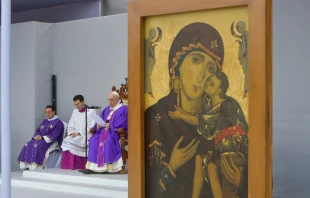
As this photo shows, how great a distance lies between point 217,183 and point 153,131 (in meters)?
0.57

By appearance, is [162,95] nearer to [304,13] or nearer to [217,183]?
[217,183]

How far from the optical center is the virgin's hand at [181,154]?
12.9 feet

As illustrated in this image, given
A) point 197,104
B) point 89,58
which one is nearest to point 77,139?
point 89,58

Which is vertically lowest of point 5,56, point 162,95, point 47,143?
point 47,143

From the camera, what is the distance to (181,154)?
13.0 ft

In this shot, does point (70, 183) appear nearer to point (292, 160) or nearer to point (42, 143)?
point (42, 143)

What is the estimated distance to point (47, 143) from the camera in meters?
9.96

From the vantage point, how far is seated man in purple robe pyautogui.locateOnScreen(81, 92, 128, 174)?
8750mm

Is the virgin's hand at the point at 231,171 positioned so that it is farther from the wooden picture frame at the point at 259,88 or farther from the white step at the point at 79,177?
the white step at the point at 79,177

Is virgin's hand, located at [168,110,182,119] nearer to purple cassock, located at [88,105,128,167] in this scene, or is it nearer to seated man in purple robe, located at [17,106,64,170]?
purple cassock, located at [88,105,128,167]

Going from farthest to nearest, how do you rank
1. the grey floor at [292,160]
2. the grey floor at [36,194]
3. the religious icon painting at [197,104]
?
1. the grey floor at [36,194]
2. the grey floor at [292,160]
3. the religious icon painting at [197,104]

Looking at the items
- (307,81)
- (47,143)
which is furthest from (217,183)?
(47,143)

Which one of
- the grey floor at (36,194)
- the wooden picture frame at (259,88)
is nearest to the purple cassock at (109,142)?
the grey floor at (36,194)

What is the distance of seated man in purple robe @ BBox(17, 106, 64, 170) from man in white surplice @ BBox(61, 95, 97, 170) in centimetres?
28
